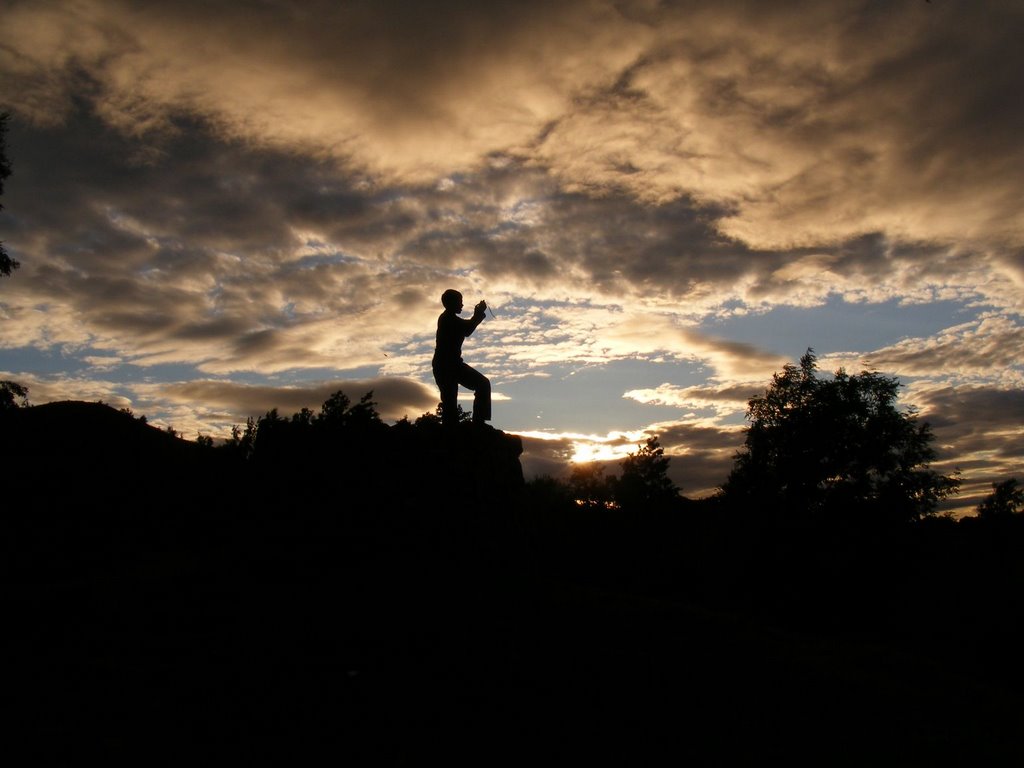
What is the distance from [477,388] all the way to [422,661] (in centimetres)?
618

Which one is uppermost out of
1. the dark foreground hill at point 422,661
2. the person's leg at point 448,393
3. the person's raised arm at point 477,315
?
the person's raised arm at point 477,315

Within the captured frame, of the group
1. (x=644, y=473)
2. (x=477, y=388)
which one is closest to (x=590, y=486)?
(x=644, y=473)

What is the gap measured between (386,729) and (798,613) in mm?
21669

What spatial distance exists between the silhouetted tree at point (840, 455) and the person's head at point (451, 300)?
3268 cm

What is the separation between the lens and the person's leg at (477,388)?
1468 centimetres

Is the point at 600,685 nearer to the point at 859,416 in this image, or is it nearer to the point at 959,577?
the point at 959,577

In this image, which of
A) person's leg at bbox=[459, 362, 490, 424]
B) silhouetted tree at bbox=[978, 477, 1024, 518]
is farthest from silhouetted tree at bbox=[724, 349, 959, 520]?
person's leg at bbox=[459, 362, 490, 424]

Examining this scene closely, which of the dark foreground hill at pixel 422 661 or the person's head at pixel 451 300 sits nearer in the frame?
the dark foreground hill at pixel 422 661

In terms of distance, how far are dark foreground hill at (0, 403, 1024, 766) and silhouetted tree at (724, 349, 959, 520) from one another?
3231 centimetres

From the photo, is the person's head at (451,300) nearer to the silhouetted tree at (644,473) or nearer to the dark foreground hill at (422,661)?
the dark foreground hill at (422,661)

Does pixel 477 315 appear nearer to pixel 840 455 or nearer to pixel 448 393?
pixel 448 393

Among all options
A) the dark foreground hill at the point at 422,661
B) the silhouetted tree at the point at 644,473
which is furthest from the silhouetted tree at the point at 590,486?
the dark foreground hill at the point at 422,661

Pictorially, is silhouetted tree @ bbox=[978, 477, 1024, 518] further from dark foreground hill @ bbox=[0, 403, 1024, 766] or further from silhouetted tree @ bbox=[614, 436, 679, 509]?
dark foreground hill @ bbox=[0, 403, 1024, 766]

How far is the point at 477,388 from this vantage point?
14.7 meters
